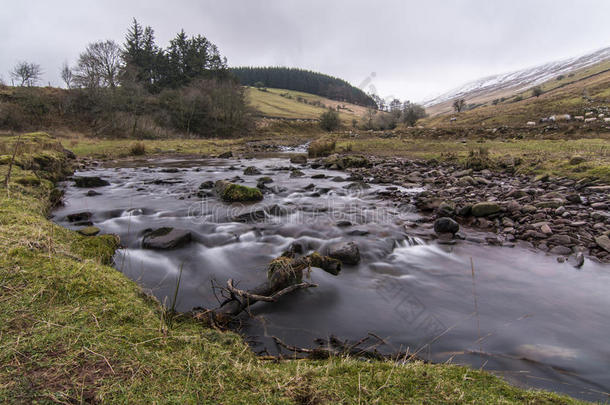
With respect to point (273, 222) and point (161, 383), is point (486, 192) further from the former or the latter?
point (161, 383)

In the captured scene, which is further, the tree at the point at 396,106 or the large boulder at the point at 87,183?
the tree at the point at 396,106

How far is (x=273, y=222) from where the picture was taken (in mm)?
7191

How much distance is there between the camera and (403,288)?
14.1ft

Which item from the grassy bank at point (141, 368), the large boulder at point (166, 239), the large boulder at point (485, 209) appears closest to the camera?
the grassy bank at point (141, 368)

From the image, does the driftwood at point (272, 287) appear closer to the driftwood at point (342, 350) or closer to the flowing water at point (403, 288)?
the flowing water at point (403, 288)

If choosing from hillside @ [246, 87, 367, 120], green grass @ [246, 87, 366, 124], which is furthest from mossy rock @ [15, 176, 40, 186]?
green grass @ [246, 87, 366, 124]

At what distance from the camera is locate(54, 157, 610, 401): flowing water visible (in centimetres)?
292

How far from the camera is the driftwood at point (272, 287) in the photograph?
10.0 ft

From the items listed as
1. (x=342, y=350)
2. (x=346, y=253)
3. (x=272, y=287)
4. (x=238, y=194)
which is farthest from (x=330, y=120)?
(x=342, y=350)

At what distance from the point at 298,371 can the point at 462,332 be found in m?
2.39

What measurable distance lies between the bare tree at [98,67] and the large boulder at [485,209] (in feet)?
173

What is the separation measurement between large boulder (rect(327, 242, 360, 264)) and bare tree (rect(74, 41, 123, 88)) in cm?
5225

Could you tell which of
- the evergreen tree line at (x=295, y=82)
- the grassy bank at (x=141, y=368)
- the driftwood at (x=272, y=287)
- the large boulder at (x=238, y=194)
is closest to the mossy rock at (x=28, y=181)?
the large boulder at (x=238, y=194)

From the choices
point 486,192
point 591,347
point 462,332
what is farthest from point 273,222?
point 486,192
